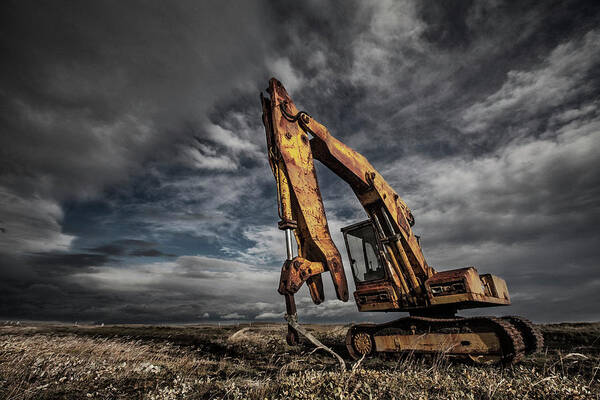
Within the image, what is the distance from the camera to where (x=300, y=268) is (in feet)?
15.4

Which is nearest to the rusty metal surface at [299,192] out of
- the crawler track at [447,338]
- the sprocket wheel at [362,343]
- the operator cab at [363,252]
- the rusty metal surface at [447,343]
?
the crawler track at [447,338]

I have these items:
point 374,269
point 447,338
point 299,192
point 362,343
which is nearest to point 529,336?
point 447,338

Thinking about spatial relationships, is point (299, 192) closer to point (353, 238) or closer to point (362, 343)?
point (353, 238)

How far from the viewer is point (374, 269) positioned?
26.9 feet

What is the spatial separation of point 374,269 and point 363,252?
0.62 metres

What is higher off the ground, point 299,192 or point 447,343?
point 299,192

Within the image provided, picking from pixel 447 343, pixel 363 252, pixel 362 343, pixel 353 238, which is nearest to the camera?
pixel 447 343

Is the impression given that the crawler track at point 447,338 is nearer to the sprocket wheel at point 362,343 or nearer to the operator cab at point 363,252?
the sprocket wheel at point 362,343

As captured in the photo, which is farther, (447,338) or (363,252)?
(363,252)

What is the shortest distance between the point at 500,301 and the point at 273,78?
8.17 meters

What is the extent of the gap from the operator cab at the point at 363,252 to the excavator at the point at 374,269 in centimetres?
3

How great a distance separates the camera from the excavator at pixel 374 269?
517 cm

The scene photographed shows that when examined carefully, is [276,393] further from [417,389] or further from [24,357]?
[24,357]

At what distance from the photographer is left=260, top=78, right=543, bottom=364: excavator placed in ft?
17.0
